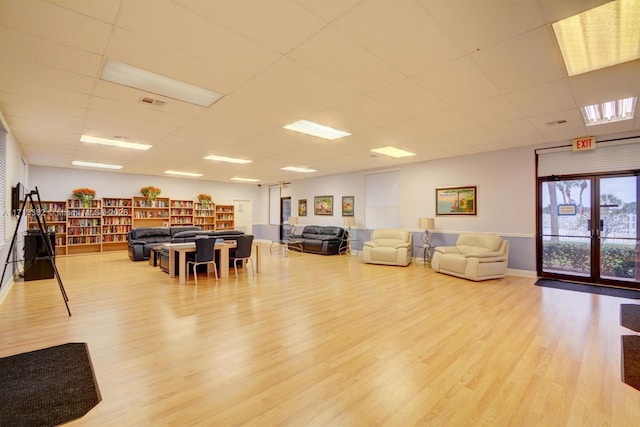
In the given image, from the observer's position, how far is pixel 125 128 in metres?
5.08

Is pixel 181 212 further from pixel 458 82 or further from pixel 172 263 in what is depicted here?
pixel 458 82

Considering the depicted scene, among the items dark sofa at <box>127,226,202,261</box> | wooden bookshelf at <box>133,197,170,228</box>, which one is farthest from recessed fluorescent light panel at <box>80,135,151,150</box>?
wooden bookshelf at <box>133,197,170,228</box>

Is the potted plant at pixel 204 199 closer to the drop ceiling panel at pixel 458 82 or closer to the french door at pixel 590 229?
the drop ceiling panel at pixel 458 82

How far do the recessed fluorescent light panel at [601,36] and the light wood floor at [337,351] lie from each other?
288 centimetres

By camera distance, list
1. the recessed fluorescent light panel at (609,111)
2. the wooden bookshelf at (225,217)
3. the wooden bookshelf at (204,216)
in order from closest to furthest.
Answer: the recessed fluorescent light panel at (609,111), the wooden bookshelf at (204,216), the wooden bookshelf at (225,217)

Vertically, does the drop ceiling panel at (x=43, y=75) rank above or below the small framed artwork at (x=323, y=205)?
above

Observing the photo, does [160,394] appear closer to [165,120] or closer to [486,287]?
[165,120]

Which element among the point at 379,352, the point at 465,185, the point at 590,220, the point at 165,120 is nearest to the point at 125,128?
the point at 165,120

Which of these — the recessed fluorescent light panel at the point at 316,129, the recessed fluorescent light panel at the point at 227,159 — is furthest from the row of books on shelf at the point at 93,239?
the recessed fluorescent light panel at the point at 316,129

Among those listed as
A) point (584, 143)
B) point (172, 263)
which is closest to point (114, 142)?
point (172, 263)

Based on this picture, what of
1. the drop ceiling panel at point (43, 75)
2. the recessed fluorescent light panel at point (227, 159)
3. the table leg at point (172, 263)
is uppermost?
the drop ceiling panel at point (43, 75)

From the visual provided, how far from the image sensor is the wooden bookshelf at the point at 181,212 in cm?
1169

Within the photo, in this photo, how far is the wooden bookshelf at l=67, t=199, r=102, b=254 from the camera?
9.56m

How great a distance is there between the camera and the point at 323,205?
438 inches
